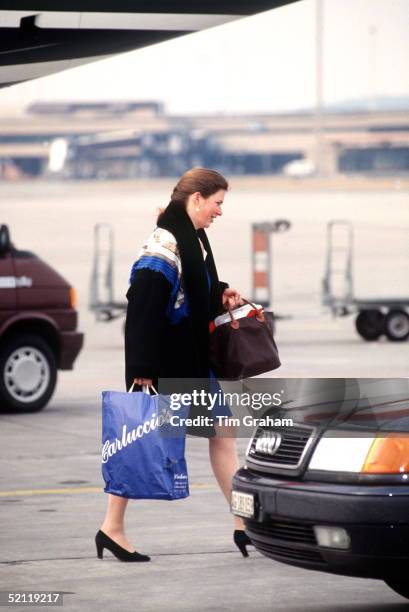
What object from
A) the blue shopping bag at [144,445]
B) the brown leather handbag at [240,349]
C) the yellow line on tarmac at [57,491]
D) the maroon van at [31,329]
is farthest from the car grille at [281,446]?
the maroon van at [31,329]

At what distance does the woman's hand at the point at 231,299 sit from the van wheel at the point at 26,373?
243 inches

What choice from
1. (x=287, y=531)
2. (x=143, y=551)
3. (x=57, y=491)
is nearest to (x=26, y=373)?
(x=57, y=491)

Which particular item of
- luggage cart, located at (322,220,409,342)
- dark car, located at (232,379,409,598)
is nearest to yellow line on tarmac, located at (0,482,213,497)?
dark car, located at (232,379,409,598)

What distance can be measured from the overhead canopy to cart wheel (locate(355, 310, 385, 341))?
10.3m

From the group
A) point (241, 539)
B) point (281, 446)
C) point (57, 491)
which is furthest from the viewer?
point (57, 491)

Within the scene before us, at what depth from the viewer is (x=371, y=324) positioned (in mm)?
20750

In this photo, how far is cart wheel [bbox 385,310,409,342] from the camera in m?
20.5

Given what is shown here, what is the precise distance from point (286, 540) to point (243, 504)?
1.11 feet

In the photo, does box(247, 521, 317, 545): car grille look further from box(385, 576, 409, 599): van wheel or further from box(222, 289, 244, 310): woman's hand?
box(222, 289, 244, 310): woman's hand

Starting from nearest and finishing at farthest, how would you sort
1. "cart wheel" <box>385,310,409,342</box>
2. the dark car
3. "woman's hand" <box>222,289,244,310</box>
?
the dark car < "woman's hand" <box>222,289,244,310</box> < "cart wheel" <box>385,310,409,342</box>

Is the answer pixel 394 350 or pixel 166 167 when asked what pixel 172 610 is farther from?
pixel 166 167

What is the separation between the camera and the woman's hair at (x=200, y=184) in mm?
7105

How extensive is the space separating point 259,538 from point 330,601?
50 cm

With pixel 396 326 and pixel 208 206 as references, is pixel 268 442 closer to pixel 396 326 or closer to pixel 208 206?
pixel 208 206
